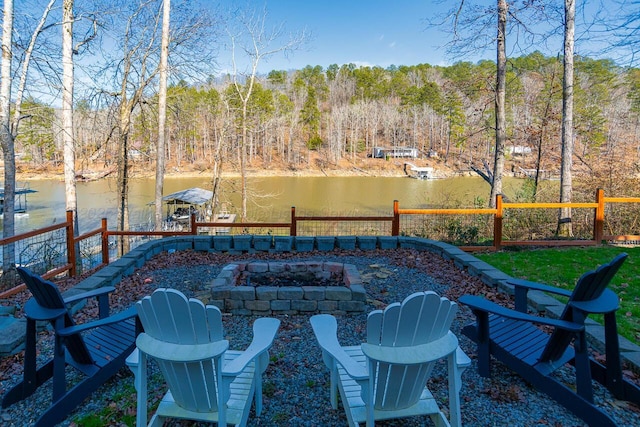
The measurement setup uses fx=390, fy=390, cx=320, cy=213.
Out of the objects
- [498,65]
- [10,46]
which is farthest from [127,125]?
[498,65]

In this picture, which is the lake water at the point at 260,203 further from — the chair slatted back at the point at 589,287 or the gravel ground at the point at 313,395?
the chair slatted back at the point at 589,287

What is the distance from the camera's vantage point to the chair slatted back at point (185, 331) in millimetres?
1643

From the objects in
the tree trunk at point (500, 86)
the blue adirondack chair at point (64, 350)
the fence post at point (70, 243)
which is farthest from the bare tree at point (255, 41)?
the blue adirondack chair at point (64, 350)

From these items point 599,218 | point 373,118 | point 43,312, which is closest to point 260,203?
point 599,218

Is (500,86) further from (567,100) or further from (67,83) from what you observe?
(67,83)

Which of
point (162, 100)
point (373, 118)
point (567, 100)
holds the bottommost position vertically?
point (567, 100)

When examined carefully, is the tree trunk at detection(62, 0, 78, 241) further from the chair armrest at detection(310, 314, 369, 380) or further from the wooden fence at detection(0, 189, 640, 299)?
the chair armrest at detection(310, 314, 369, 380)

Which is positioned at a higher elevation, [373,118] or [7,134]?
[373,118]

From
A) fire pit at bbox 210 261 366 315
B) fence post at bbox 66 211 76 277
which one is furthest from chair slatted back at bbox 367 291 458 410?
fence post at bbox 66 211 76 277

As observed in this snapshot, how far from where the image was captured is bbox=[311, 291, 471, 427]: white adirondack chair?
5.39ft

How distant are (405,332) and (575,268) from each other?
4.68 metres

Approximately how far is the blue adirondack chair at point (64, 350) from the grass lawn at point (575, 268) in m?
3.56

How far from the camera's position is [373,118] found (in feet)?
151

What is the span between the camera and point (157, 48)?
10.6m
